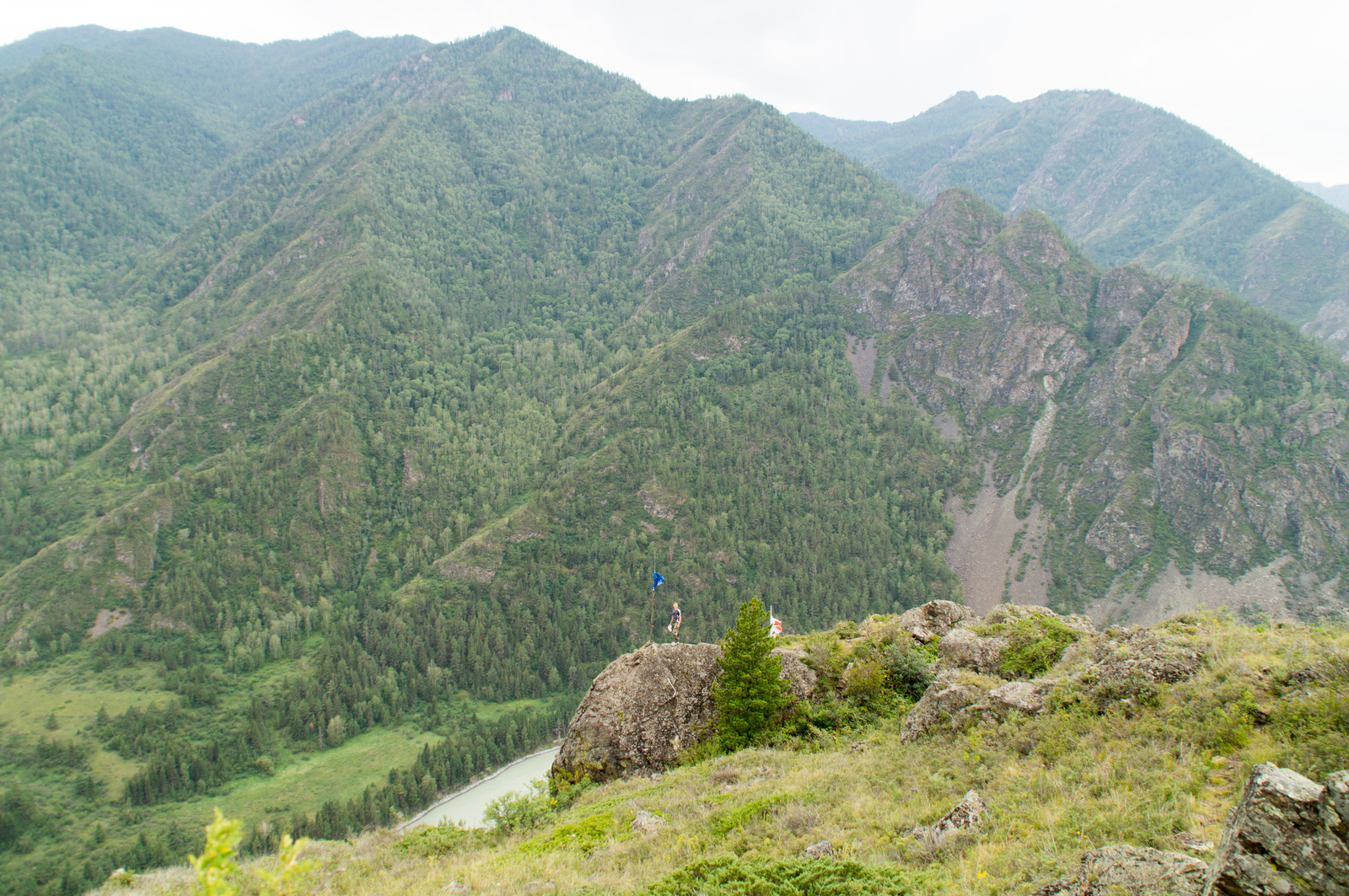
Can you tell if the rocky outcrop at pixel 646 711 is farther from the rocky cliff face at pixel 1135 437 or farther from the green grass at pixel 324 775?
the rocky cliff face at pixel 1135 437

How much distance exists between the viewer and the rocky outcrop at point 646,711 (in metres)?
33.4

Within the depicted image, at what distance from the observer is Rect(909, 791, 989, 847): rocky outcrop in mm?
15992

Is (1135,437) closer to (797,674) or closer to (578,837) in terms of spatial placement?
(797,674)

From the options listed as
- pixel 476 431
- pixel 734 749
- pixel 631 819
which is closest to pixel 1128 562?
pixel 734 749

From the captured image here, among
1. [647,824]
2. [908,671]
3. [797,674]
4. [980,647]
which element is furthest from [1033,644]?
[647,824]

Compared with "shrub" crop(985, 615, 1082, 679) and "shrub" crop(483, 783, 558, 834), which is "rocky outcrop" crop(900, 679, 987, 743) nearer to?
"shrub" crop(985, 615, 1082, 679)

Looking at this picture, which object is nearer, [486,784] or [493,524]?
[486,784]

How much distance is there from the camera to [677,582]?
15075 centimetres

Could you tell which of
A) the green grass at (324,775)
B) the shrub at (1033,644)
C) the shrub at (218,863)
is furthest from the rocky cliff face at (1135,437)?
the shrub at (218,863)

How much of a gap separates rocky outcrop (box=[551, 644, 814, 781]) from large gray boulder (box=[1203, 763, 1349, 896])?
2561 cm

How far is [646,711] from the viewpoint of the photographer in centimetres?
3447

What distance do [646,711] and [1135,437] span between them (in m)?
171

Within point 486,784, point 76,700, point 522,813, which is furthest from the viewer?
point 76,700

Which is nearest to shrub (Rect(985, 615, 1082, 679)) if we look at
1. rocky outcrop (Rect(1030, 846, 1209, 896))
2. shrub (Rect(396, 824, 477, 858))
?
rocky outcrop (Rect(1030, 846, 1209, 896))
